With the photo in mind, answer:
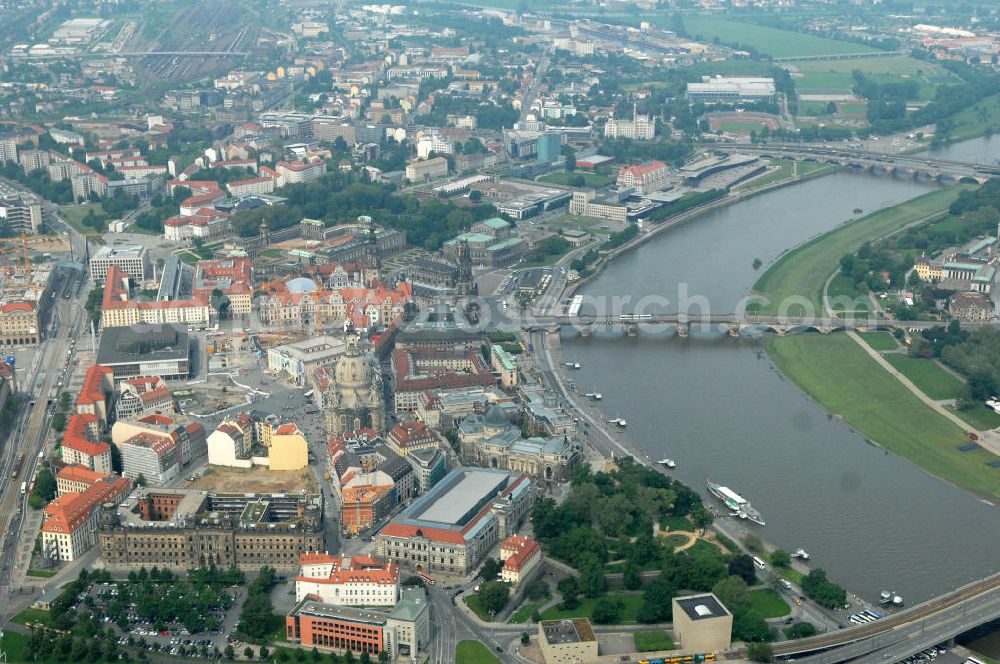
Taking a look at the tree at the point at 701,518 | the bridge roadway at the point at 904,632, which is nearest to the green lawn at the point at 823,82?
the tree at the point at 701,518

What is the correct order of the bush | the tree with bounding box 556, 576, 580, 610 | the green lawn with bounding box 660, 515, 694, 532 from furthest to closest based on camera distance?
the green lawn with bounding box 660, 515, 694, 532 → the tree with bounding box 556, 576, 580, 610 → the bush

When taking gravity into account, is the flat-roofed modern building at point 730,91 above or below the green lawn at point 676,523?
below

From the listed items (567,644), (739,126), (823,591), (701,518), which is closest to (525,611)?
(567,644)

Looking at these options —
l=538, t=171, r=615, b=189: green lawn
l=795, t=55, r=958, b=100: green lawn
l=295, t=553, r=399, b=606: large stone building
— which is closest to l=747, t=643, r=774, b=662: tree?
l=295, t=553, r=399, b=606: large stone building

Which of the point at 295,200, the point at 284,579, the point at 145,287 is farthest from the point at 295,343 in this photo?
the point at 295,200

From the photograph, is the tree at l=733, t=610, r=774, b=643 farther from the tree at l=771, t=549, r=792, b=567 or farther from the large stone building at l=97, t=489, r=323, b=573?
the large stone building at l=97, t=489, r=323, b=573

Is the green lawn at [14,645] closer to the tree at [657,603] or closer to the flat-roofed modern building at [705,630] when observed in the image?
the tree at [657,603]

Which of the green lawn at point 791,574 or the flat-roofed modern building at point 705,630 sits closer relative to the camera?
the flat-roofed modern building at point 705,630
